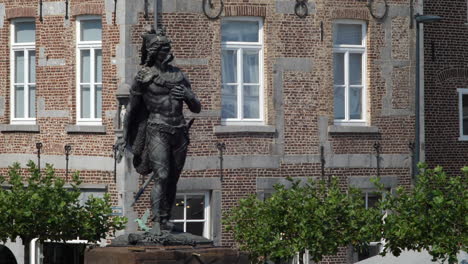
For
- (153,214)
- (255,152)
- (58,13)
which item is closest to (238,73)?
(255,152)

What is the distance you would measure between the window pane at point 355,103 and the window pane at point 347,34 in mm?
886

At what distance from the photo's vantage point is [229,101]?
3019cm

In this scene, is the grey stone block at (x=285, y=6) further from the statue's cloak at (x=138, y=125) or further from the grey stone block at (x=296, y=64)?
the statue's cloak at (x=138, y=125)

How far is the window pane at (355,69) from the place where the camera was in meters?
31.1

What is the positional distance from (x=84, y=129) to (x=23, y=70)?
2.13 metres

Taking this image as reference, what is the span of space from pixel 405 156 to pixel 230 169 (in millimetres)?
3728

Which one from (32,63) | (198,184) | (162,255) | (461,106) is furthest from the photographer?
(461,106)

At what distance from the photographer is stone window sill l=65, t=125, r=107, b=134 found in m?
29.6

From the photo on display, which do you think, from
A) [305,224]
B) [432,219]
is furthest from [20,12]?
[432,219]

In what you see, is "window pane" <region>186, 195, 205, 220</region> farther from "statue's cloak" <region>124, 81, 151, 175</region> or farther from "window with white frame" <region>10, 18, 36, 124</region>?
"statue's cloak" <region>124, 81, 151, 175</region>

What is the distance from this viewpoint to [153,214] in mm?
18859

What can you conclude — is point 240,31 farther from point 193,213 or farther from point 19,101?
point 19,101

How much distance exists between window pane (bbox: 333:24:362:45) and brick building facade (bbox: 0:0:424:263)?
25 millimetres

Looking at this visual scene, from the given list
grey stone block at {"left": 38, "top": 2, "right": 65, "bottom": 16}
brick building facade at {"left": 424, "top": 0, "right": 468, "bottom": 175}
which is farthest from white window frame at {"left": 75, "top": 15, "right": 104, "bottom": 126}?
Answer: brick building facade at {"left": 424, "top": 0, "right": 468, "bottom": 175}
